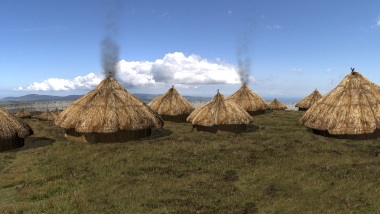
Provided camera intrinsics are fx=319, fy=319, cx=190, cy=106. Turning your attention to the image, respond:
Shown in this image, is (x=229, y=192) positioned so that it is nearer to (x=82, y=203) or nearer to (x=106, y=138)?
(x=82, y=203)

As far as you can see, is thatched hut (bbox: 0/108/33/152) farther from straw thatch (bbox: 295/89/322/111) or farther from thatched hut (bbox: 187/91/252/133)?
straw thatch (bbox: 295/89/322/111)

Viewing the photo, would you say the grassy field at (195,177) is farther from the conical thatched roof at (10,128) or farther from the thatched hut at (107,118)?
the thatched hut at (107,118)

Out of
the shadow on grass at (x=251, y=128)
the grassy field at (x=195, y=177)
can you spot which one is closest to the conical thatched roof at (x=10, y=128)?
the grassy field at (x=195, y=177)

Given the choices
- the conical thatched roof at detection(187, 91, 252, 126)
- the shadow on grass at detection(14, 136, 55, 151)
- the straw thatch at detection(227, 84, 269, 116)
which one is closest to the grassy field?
the shadow on grass at detection(14, 136, 55, 151)

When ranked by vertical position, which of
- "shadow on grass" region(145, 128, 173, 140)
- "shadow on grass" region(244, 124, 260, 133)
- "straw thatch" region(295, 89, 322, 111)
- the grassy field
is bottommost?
the grassy field

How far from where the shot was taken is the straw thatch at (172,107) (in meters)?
37.6

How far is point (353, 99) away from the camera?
26.2 metres

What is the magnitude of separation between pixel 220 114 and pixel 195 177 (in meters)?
14.3

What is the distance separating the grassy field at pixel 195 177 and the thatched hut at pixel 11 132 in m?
0.97

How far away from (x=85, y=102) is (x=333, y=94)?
2141 cm

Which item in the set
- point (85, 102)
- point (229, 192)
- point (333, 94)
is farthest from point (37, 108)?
point (229, 192)

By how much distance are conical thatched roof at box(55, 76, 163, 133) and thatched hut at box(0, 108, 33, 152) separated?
3284 millimetres

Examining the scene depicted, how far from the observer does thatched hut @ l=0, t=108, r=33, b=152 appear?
21.9m

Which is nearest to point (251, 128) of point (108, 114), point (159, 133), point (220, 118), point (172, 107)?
point (220, 118)
